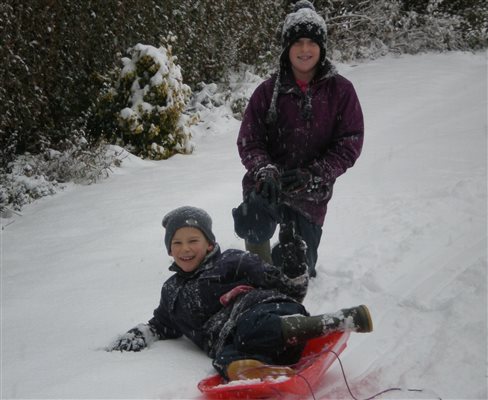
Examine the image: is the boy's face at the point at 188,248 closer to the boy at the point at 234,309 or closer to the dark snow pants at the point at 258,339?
the boy at the point at 234,309

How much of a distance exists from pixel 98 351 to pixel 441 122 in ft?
21.9

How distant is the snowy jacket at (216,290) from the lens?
259 cm

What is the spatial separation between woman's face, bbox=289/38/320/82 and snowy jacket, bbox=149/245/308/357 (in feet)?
3.71

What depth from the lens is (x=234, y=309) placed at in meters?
2.51

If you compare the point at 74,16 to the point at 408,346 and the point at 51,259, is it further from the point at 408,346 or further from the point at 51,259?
the point at 408,346

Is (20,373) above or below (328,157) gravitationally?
below

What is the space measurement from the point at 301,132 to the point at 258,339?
1302mm

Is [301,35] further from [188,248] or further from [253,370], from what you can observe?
[253,370]

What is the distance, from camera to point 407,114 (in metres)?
8.41

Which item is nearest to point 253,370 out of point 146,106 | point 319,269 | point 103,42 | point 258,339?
point 258,339

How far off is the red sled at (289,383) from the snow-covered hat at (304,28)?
164cm

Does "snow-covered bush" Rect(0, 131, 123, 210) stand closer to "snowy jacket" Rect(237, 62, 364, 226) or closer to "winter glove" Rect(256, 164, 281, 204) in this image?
"snowy jacket" Rect(237, 62, 364, 226)

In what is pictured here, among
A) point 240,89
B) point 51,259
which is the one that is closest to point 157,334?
point 51,259

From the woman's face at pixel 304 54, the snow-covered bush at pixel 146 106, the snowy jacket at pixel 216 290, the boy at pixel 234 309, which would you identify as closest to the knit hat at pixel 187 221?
the boy at pixel 234 309
